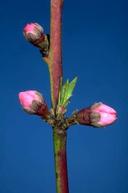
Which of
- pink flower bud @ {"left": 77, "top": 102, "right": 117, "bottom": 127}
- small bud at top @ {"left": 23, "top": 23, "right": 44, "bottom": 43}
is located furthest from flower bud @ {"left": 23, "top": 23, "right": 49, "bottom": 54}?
pink flower bud @ {"left": 77, "top": 102, "right": 117, "bottom": 127}

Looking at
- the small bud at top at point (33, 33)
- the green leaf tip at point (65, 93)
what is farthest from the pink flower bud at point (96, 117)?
the small bud at top at point (33, 33)

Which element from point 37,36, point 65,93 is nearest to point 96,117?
point 65,93

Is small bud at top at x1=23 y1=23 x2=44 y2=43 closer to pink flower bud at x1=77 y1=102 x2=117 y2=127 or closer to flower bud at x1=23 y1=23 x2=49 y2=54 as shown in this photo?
flower bud at x1=23 y1=23 x2=49 y2=54

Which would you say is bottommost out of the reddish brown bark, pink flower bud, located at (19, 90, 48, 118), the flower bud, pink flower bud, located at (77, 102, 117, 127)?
pink flower bud, located at (77, 102, 117, 127)

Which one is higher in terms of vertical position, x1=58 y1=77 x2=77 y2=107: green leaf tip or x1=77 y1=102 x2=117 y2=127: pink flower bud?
x1=58 y1=77 x2=77 y2=107: green leaf tip

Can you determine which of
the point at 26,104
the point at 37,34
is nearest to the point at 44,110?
the point at 26,104
